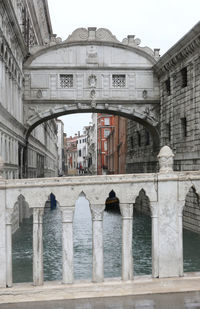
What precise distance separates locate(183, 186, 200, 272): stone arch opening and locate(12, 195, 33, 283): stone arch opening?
13.0 ft

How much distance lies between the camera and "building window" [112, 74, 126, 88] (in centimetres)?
2128

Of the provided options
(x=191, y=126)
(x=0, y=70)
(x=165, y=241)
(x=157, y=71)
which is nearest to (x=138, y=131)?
(x=157, y=71)

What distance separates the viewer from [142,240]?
15047 mm

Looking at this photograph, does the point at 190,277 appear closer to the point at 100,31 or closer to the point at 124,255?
the point at 124,255

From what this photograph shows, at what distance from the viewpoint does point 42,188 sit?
→ 5.28 m

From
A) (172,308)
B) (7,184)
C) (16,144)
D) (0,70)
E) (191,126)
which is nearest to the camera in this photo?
(172,308)

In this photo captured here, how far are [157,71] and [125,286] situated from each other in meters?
17.1

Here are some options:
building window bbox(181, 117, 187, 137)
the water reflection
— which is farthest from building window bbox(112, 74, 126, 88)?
the water reflection

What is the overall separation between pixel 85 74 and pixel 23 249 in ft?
34.7

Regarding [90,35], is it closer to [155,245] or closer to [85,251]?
[85,251]

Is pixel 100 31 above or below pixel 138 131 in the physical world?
above

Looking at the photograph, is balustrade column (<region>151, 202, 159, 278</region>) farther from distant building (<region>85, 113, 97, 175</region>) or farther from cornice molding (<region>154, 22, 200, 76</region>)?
distant building (<region>85, 113, 97, 175</region>)

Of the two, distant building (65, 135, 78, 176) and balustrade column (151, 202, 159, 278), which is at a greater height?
distant building (65, 135, 78, 176)

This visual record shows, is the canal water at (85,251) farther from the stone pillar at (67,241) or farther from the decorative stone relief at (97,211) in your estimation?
the decorative stone relief at (97,211)
